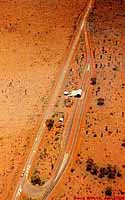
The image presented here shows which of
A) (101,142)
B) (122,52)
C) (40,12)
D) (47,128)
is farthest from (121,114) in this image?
(40,12)

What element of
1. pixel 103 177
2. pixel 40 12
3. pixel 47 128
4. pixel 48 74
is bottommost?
pixel 103 177

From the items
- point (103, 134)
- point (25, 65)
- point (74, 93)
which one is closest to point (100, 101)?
point (74, 93)

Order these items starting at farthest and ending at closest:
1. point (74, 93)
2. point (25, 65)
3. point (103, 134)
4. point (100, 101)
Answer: point (25, 65)
point (74, 93)
point (100, 101)
point (103, 134)

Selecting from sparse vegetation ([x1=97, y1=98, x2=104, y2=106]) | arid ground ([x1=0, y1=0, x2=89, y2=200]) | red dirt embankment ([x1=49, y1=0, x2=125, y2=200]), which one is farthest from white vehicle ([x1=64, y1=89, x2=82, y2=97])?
sparse vegetation ([x1=97, y1=98, x2=104, y2=106])

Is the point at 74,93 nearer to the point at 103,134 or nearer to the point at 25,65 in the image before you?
the point at 103,134

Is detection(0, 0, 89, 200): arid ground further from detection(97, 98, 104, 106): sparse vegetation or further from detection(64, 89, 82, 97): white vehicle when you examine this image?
detection(97, 98, 104, 106): sparse vegetation

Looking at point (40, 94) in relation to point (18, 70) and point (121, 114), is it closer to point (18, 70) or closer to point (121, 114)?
point (18, 70)

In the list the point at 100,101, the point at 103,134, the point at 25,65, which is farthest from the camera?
the point at 25,65

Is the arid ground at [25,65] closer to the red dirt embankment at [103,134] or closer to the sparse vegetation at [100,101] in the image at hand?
the red dirt embankment at [103,134]
